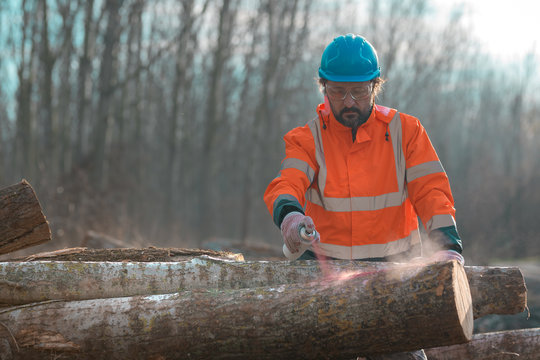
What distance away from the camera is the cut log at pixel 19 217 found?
3707 millimetres

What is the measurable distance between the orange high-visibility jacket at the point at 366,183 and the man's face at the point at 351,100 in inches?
2.2

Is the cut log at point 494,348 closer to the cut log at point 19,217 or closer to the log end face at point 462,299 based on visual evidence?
the log end face at point 462,299

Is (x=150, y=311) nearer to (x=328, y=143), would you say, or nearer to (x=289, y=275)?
(x=289, y=275)

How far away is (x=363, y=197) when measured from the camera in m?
3.30

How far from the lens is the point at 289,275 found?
3.24 meters

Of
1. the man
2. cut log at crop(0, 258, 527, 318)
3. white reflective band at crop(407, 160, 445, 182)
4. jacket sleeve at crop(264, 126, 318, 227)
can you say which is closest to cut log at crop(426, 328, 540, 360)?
cut log at crop(0, 258, 527, 318)

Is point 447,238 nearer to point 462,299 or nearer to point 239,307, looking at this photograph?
point 462,299

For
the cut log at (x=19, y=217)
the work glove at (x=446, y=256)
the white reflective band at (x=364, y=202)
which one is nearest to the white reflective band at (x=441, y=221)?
the work glove at (x=446, y=256)

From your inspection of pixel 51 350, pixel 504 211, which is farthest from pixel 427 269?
pixel 504 211

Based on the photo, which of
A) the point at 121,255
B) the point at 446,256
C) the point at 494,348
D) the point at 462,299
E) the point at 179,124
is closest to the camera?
the point at 462,299

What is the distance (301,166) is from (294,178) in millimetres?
95

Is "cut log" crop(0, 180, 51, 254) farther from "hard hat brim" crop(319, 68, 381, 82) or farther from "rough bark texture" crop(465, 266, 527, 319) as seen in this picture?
"rough bark texture" crop(465, 266, 527, 319)

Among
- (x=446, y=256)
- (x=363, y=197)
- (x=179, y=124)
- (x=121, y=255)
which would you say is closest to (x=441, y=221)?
(x=446, y=256)

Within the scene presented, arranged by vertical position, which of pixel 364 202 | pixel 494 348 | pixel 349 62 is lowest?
pixel 494 348
